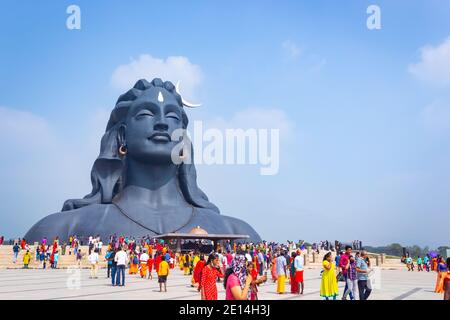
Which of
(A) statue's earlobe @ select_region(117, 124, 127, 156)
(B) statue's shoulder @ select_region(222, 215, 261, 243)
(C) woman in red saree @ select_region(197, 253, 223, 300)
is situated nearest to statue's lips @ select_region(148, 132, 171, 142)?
(A) statue's earlobe @ select_region(117, 124, 127, 156)

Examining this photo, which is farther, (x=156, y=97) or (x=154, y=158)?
(x=156, y=97)

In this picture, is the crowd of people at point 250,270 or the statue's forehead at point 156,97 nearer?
the crowd of people at point 250,270

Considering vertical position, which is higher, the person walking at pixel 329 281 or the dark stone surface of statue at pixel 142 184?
the dark stone surface of statue at pixel 142 184

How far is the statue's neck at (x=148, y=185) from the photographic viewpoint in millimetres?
35844

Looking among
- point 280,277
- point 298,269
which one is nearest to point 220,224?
point 280,277

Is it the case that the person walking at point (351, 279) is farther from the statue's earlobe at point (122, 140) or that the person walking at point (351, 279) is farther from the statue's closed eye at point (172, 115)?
the statue's earlobe at point (122, 140)

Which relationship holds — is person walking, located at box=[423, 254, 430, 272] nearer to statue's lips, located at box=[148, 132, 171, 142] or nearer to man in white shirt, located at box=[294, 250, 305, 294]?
man in white shirt, located at box=[294, 250, 305, 294]

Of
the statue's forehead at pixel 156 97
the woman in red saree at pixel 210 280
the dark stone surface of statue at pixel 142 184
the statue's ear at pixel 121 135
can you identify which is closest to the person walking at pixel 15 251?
the dark stone surface of statue at pixel 142 184

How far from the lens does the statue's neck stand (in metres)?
35.8

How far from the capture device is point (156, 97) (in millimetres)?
35344

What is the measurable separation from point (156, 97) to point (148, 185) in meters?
6.00

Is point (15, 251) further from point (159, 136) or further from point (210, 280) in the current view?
point (210, 280)
